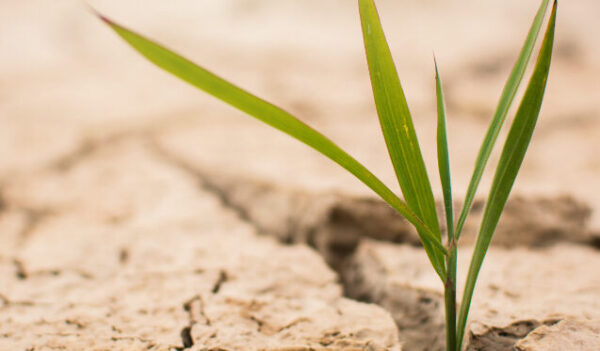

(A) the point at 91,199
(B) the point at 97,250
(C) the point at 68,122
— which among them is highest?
(C) the point at 68,122

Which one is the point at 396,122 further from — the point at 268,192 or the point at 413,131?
the point at 268,192

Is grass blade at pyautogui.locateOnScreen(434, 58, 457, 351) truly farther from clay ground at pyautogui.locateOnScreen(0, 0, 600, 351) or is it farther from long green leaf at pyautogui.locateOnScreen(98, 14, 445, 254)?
clay ground at pyautogui.locateOnScreen(0, 0, 600, 351)

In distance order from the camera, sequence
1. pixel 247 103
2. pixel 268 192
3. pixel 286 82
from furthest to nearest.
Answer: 1. pixel 286 82
2. pixel 268 192
3. pixel 247 103

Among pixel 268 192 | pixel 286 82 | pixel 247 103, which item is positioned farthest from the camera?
pixel 286 82

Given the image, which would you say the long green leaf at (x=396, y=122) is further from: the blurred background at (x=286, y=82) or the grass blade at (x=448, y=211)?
the blurred background at (x=286, y=82)

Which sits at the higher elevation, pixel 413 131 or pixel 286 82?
pixel 286 82

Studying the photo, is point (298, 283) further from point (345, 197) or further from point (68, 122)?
point (68, 122)

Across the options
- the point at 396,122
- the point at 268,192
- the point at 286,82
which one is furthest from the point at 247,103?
the point at 286,82

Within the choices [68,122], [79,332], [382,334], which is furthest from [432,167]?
[68,122]
